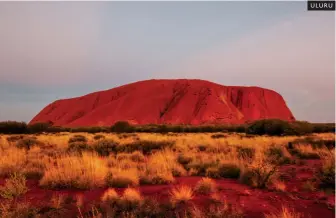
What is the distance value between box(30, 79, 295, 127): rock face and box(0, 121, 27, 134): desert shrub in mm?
38872

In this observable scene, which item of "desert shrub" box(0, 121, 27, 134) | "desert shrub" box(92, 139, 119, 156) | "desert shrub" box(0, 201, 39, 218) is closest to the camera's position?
"desert shrub" box(0, 201, 39, 218)

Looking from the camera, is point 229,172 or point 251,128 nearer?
point 229,172

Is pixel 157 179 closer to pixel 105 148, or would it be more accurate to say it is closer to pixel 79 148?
pixel 105 148

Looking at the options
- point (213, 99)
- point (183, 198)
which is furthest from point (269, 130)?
point (213, 99)

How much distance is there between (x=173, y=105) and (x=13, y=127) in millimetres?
50386

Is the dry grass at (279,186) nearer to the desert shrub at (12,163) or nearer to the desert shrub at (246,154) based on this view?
the desert shrub at (246,154)

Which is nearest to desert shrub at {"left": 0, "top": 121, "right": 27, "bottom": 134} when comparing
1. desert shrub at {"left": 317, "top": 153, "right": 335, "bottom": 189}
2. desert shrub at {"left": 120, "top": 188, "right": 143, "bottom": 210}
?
desert shrub at {"left": 120, "top": 188, "right": 143, "bottom": 210}

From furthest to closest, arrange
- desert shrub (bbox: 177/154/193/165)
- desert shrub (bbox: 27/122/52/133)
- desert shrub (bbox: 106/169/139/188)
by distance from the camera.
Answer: desert shrub (bbox: 27/122/52/133), desert shrub (bbox: 177/154/193/165), desert shrub (bbox: 106/169/139/188)

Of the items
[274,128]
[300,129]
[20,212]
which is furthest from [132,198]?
[300,129]

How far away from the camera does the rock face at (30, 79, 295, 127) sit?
77.6 m

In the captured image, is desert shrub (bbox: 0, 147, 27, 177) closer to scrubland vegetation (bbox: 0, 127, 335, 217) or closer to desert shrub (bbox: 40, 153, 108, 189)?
scrubland vegetation (bbox: 0, 127, 335, 217)

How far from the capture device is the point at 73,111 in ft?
324

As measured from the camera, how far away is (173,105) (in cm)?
8412

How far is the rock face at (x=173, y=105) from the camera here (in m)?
77.6
